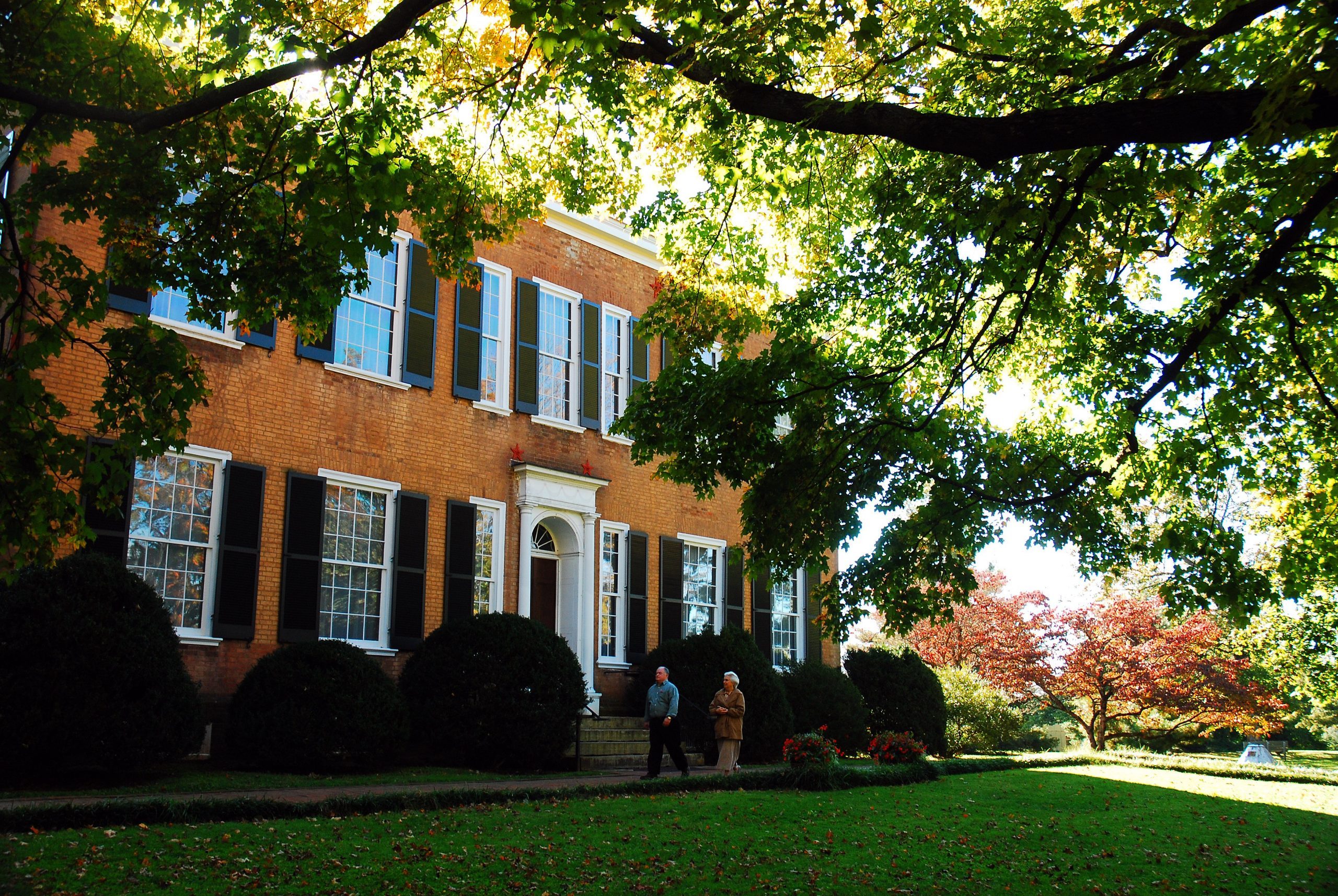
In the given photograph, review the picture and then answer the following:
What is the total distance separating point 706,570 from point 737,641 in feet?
Answer: 9.92

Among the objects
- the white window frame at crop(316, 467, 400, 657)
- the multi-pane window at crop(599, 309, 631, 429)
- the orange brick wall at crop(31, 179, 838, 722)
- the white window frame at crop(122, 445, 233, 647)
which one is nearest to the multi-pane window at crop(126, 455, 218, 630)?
the white window frame at crop(122, 445, 233, 647)

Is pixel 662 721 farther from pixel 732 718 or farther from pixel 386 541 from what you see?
pixel 386 541

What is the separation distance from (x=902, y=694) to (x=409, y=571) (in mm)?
10368

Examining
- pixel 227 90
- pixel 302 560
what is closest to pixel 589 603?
pixel 302 560

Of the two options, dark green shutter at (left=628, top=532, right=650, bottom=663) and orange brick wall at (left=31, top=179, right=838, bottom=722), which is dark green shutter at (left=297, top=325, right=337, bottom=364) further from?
dark green shutter at (left=628, top=532, right=650, bottom=663)

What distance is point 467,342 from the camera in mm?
16969

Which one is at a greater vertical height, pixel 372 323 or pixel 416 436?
pixel 372 323

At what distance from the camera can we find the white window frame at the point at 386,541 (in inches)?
580

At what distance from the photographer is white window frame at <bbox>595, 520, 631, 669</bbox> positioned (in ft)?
59.6

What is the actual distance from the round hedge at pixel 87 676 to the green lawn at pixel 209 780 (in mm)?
219

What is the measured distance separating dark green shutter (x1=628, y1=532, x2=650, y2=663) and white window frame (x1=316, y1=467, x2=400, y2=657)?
484 centimetres

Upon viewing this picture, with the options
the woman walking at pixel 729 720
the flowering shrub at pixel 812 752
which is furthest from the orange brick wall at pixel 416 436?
the flowering shrub at pixel 812 752

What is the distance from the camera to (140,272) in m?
8.19

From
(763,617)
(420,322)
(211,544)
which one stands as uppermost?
(420,322)
